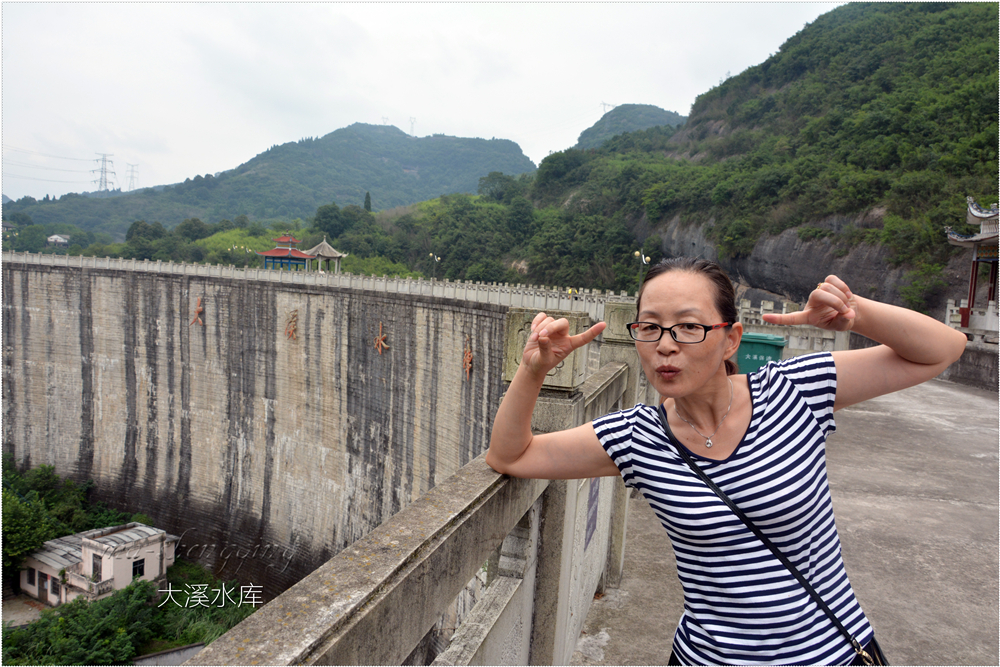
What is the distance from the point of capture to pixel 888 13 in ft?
154

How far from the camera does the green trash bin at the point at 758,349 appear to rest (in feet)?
Result: 33.7

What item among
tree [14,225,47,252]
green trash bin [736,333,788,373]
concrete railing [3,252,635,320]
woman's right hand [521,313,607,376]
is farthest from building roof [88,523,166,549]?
tree [14,225,47,252]

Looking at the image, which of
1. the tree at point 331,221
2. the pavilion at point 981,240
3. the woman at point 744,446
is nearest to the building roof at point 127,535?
the woman at point 744,446

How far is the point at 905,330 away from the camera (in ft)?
5.51

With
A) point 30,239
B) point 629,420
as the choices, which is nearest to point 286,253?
point 629,420

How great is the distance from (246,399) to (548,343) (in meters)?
22.2

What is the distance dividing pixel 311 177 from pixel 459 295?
146768mm

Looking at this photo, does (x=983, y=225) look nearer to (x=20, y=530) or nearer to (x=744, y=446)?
(x=744, y=446)

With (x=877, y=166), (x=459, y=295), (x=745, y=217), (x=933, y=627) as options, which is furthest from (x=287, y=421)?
(x=877, y=166)

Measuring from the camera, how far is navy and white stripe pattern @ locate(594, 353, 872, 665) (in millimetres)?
1533

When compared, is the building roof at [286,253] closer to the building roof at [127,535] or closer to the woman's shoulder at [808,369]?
the building roof at [127,535]

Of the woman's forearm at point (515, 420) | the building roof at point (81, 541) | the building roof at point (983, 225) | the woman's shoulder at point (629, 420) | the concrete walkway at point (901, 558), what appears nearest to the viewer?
the woman's shoulder at point (629, 420)

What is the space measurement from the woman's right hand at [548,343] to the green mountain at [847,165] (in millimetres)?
27083

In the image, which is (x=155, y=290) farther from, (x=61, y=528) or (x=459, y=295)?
(x=459, y=295)
